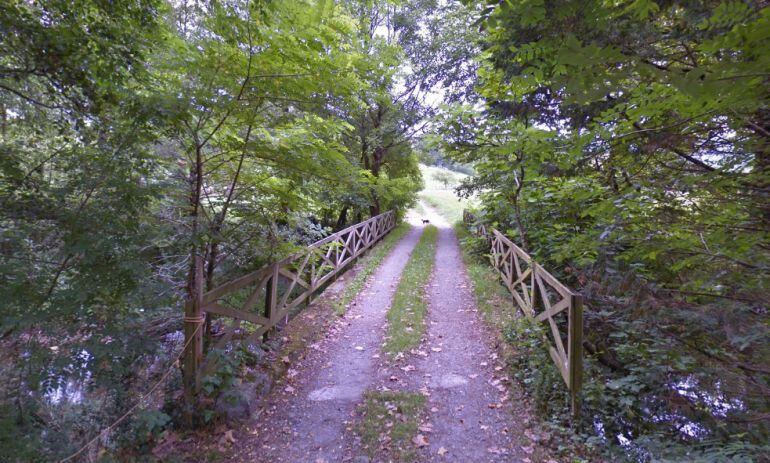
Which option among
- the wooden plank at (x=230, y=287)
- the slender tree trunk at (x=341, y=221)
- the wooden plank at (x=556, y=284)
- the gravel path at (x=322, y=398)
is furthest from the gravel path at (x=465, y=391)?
the slender tree trunk at (x=341, y=221)

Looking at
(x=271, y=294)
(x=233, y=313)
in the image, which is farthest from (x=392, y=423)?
(x=271, y=294)

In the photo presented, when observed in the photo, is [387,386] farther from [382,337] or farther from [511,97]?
[511,97]

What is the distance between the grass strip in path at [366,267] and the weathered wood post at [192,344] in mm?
3558

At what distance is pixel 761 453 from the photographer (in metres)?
2.67

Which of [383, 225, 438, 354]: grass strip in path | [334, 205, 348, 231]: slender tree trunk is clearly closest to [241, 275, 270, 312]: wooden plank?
[383, 225, 438, 354]: grass strip in path

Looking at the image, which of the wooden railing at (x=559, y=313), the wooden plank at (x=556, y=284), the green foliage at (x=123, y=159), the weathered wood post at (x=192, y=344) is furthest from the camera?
the wooden plank at (x=556, y=284)

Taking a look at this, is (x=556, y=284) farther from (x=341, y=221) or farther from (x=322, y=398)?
(x=341, y=221)

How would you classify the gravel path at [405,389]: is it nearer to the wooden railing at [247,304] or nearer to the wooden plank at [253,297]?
the wooden railing at [247,304]

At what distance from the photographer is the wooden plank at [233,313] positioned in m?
3.98

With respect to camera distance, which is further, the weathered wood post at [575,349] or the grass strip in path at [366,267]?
the grass strip in path at [366,267]

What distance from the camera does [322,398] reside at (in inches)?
177

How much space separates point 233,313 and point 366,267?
22.7 ft

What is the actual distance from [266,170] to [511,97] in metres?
3.37

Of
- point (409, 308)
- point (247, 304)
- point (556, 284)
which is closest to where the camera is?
point (556, 284)
